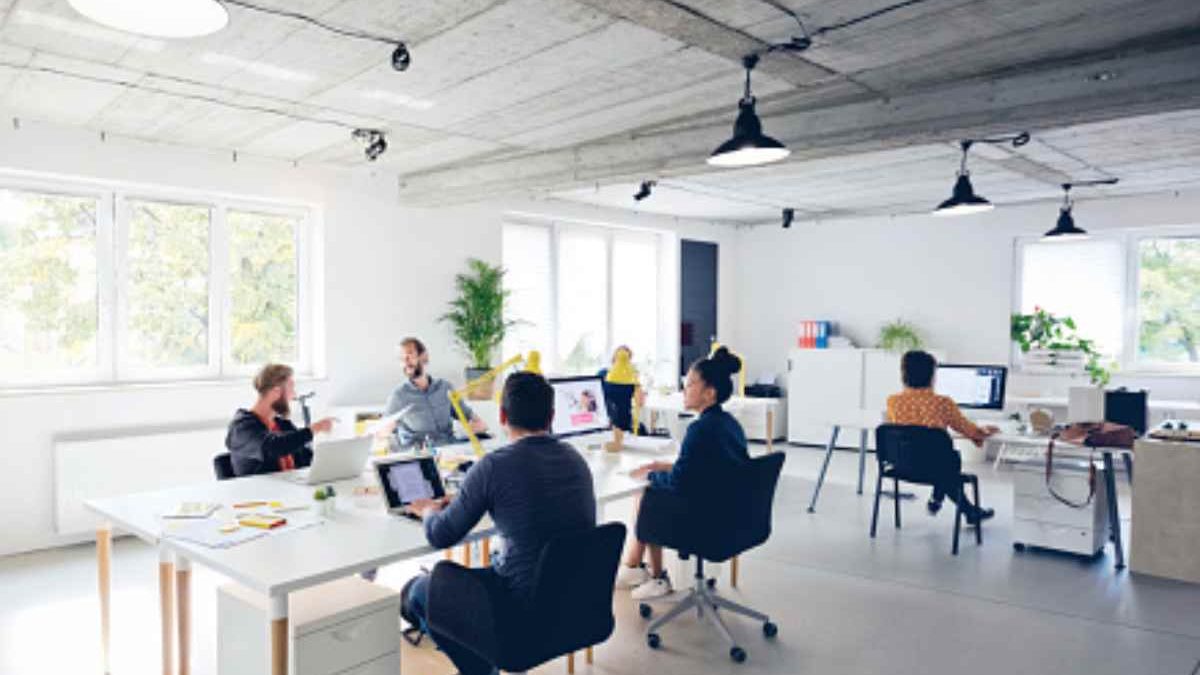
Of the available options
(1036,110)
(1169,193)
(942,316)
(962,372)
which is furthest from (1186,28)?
(942,316)

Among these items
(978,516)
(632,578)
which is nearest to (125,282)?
(632,578)

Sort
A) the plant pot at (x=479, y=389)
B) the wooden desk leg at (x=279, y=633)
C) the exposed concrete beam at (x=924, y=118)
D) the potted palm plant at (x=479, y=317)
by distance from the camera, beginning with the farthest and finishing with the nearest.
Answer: the potted palm plant at (x=479, y=317), the plant pot at (x=479, y=389), the exposed concrete beam at (x=924, y=118), the wooden desk leg at (x=279, y=633)

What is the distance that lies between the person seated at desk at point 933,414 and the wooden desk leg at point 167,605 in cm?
421

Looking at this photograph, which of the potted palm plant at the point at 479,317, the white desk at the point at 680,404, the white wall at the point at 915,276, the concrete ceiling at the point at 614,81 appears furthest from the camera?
the white wall at the point at 915,276

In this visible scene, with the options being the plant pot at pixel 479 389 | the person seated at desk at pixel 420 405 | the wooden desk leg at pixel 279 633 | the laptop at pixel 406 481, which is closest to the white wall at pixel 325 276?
the plant pot at pixel 479 389

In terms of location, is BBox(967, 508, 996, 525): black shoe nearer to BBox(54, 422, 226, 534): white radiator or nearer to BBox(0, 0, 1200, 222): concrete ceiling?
BBox(0, 0, 1200, 222): concrete ceiling

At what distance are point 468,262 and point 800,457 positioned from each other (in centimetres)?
395

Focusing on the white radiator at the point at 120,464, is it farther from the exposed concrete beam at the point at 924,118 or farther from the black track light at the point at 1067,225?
the black track light at the point at 1067,225

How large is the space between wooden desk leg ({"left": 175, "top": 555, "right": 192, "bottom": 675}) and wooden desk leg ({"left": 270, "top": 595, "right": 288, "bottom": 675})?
78 centimetres

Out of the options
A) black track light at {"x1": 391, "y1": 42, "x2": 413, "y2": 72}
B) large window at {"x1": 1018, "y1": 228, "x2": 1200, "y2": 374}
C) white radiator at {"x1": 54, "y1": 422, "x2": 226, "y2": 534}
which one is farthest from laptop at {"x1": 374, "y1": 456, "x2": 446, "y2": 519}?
large window at {"x1": 1018, "y1": 228, "x2": 1200, "y2": 374}

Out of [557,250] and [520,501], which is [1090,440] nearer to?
[520,501]

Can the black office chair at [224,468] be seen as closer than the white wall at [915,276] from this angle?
Yes

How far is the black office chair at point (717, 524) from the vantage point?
341 centimetres

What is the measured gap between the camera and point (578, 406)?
4223mm
